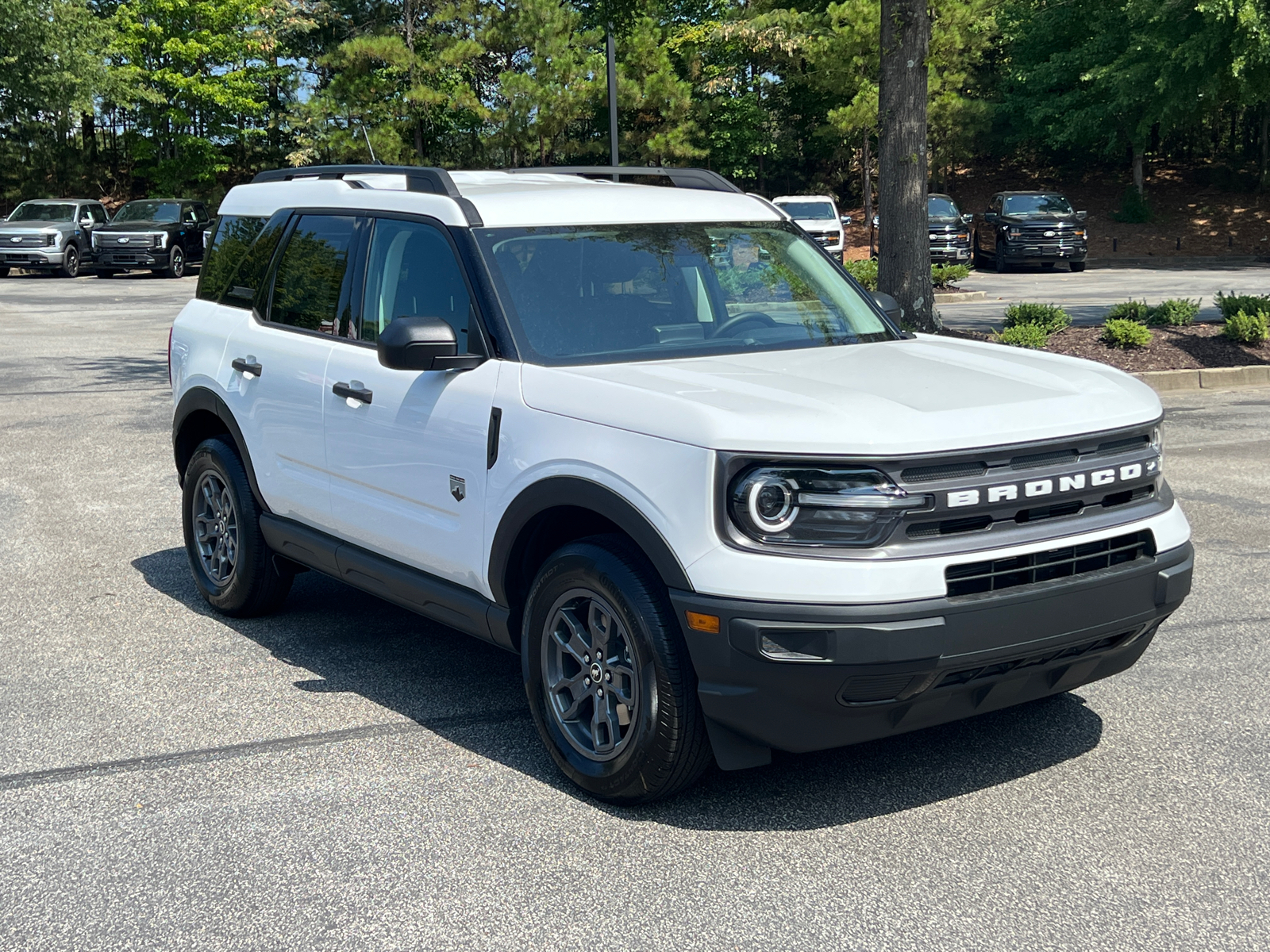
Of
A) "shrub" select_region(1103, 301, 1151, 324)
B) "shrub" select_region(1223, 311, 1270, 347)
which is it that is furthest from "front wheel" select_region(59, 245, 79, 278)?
"shrub" select_region(1223, 311, 1270, 347)

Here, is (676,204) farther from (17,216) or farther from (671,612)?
(17,216)

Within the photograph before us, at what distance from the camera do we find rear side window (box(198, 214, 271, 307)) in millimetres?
6406

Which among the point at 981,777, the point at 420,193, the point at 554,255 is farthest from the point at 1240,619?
the point at 420,193

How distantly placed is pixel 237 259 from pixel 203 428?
0.84 meters

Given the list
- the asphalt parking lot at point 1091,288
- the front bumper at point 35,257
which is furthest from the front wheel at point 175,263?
the asphalt parking lot at point 1091,288

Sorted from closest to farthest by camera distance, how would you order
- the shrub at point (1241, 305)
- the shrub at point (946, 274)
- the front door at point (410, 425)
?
1. the front door at point (410, 425)
2. the shrub at point (1241, 305)
3. the shrub at point (946, 274)

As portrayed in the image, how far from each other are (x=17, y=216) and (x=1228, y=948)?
37703 millimetres

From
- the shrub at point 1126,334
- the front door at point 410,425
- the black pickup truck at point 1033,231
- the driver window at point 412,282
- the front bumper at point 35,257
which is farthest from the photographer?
the front bumper at point 35,257

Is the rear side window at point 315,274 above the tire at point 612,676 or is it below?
above

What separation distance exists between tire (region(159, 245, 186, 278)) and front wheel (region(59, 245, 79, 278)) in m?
2.12

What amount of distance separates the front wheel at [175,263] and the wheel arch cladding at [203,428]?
30191mm

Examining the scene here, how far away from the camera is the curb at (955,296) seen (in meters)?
24.2

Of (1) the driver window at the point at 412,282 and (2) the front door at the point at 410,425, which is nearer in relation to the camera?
(2) the front door at the point at 410,425

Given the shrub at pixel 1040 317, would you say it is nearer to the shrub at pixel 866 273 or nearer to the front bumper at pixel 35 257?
the shrub at pixel 866 273
